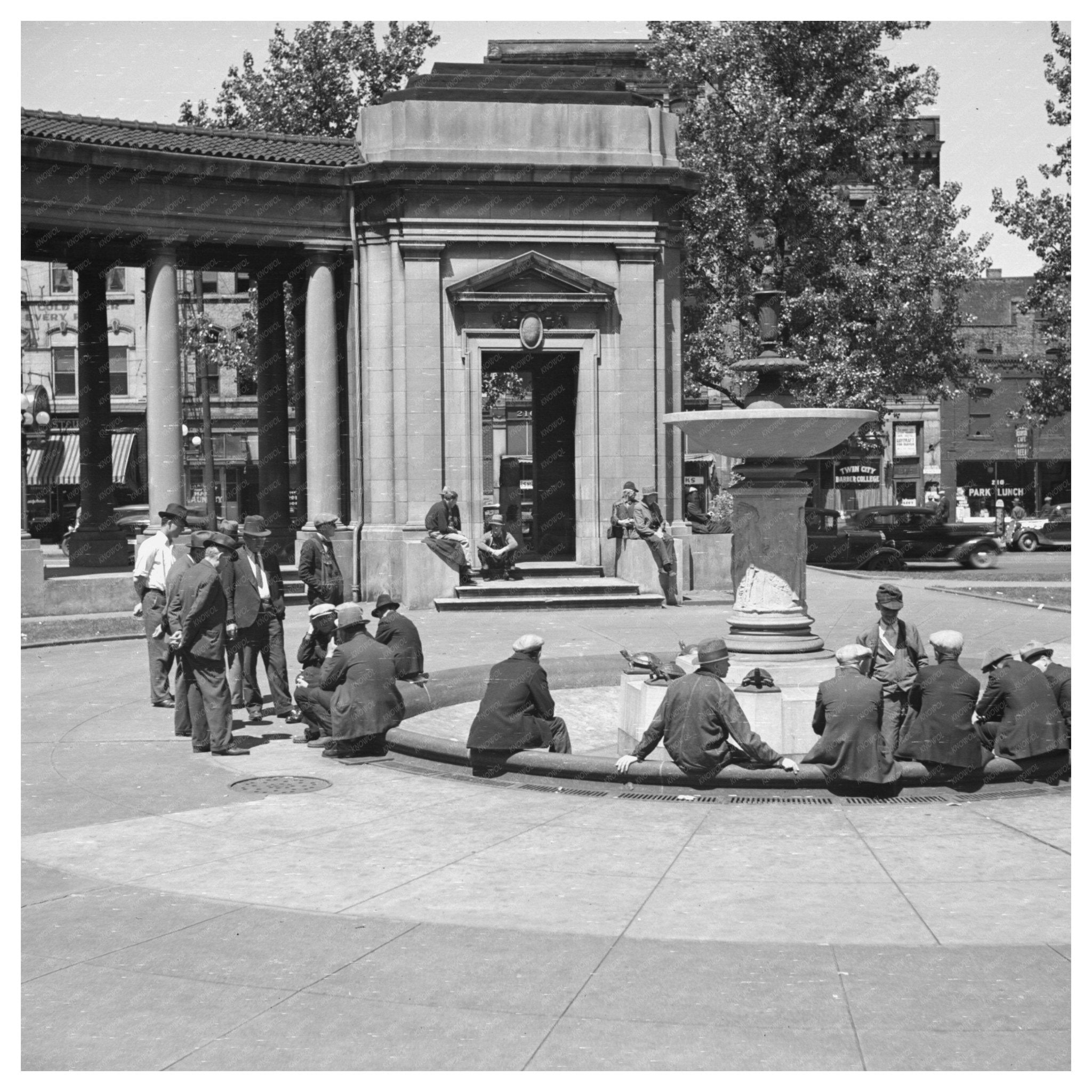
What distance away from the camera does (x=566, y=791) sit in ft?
38.5

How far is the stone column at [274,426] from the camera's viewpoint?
105 feet

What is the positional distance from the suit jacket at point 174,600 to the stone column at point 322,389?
14172 millimetres

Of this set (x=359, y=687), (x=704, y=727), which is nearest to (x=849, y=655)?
(x=704, y=727)

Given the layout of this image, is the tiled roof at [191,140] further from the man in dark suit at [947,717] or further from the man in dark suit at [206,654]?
the man in dark suit at [947,717]

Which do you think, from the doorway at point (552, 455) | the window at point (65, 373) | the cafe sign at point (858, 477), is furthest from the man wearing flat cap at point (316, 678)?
the cafe sign at point (858, 477)

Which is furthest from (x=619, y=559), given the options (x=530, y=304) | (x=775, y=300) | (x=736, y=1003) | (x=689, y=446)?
(x=736, y=1003)

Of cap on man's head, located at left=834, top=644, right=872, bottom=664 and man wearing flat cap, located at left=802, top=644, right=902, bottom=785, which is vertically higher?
cap on man's head, located at left=834, top=644, right=872, bottom=664

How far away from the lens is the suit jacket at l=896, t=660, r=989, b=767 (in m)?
11.3

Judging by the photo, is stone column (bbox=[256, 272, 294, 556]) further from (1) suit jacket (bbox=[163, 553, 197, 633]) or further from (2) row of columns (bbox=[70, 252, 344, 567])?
(1) suit jacket (bbox=[163, 553, 197, 633])

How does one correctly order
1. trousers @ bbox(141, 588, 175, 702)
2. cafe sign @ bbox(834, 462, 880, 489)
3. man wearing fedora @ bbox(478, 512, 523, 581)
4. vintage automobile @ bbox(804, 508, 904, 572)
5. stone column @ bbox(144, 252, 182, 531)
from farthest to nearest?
cafe sign @ bbox(834, 462, 880, 489), vintage automobile @ bbox(804, 508, 904, 572), stone column @ bbox(144, 252, 182, 531), man wearing fedora @ bbox(478, 512, 523, 581), trousers @ bbox(141, 588, 175, 702)

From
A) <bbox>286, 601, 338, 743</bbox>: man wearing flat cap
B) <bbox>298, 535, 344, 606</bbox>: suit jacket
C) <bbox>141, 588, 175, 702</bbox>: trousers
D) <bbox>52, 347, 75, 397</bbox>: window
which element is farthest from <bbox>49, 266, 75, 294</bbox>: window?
<bbox>286, 601, 338, 743</bbox>: man wearing flat cap

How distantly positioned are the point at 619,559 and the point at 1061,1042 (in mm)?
20630

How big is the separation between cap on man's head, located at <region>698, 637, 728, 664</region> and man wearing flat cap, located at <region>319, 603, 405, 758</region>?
3090 millimetres

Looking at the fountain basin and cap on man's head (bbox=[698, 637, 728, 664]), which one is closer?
cap on man's head (bbox=[698, 637, 728, 664])
